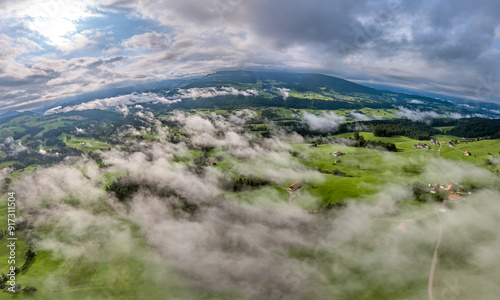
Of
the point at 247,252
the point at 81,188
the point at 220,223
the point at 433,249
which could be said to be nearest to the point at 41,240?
Answer: the point at 81,188

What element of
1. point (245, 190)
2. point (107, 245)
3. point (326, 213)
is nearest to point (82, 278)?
point (107, 245)

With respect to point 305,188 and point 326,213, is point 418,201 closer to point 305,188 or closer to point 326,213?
point 326,213

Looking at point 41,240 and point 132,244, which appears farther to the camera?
point 41,240

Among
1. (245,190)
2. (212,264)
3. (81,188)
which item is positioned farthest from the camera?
(81,188)

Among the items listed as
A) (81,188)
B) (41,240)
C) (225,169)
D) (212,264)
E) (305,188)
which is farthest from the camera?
(225,169)

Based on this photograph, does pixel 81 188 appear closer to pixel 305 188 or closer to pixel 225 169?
pixel 225 169

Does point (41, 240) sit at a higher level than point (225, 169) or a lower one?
lower

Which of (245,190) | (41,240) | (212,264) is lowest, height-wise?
(41,240)

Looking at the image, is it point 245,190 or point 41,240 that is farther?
point 245,190

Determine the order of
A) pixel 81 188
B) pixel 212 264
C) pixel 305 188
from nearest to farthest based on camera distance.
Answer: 1. pixel 212 264
2. pixel 305 188
3. pixel 81 188
